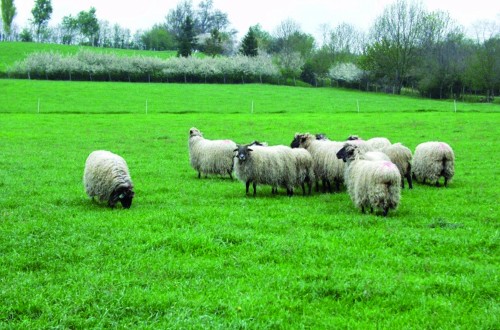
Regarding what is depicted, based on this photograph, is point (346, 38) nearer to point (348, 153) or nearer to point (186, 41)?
point (186, 41)

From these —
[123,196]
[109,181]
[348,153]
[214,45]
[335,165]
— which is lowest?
[123,196]

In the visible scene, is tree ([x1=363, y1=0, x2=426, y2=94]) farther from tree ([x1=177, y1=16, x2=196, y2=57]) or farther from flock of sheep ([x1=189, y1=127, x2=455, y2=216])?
flock of sheep ([x1=189, y1=127, x2=455, y2=216])

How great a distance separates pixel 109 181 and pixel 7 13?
158935mm

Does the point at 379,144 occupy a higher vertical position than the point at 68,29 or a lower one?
lower

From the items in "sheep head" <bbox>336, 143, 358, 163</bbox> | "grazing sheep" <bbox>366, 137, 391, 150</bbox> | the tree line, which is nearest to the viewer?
"sheep head" <bbox>336, 143, 358, 163</bbox>

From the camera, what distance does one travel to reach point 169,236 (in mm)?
9289

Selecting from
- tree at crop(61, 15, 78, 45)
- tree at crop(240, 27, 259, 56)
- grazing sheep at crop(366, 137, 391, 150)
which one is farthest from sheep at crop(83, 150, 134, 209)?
tree at crop(61, 15, 78, 45)

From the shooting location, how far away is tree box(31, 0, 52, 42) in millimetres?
153125

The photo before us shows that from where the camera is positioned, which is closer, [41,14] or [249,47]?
[249,47]

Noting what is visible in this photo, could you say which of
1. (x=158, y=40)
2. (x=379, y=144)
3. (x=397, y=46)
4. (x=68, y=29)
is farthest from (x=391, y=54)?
(x=68, y=29)

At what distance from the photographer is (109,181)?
1238 centimetres

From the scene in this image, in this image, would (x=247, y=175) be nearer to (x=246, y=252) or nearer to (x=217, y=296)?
(x=246, y=252)

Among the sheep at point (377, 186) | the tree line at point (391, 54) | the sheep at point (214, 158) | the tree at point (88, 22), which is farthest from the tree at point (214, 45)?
the sheep at point (377, 186)

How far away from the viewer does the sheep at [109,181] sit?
482 inches
